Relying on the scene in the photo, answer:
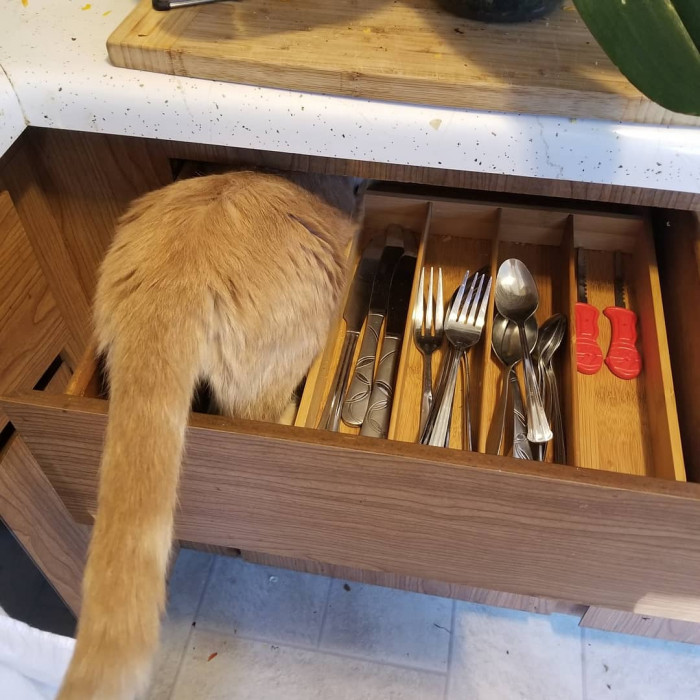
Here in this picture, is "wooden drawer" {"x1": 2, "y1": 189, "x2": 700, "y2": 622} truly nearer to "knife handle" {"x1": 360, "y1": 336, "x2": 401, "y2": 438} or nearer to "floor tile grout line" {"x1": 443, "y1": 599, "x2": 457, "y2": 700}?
"knife handle" {"x1": 360, "y1": 336, "x2": 401, "y2": 438}

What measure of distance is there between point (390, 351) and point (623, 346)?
0.28 meters

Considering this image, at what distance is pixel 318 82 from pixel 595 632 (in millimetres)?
885

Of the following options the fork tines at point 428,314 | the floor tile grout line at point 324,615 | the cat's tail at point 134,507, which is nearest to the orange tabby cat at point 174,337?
the cat's tail at point 134,507

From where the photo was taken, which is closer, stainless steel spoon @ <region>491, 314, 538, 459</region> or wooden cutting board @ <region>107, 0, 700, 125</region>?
wooden cutting board @ <region>107, 0, 700, 125</region>

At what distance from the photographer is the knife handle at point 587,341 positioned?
77 centimetres

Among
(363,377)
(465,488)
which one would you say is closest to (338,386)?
(363,377)

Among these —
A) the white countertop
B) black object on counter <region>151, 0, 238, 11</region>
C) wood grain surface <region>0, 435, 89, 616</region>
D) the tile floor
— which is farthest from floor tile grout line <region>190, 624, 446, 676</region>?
black object on counter <region>151, 0, 238, 11</region>

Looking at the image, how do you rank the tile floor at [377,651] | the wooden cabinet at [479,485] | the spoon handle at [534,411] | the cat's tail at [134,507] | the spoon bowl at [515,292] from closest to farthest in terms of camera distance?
the cat's tail at [134,507] < the wooden cabinet at [479,485] < the spoon handle at [534,411] < the spoon bowl at [515,292] < the tile floor at [377,651]

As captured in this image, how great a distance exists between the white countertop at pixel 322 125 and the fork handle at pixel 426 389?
26 centimetres

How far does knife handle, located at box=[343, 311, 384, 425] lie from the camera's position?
0.74 m

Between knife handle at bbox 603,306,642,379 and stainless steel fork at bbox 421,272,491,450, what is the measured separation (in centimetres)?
16

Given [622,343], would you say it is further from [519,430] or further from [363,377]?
[363,377]

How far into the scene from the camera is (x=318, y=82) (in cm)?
57

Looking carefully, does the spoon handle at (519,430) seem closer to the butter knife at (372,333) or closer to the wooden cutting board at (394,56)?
the butter knife at (372,333)
